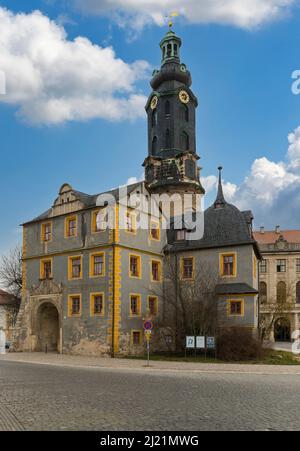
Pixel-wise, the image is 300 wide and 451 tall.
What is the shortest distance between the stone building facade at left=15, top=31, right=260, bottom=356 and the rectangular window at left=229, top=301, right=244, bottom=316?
0.07 meters

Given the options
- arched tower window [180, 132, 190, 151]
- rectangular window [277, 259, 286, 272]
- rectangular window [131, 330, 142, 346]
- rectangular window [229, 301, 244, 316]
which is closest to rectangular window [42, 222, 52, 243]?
rectangular window [131, 330, 142, 346]

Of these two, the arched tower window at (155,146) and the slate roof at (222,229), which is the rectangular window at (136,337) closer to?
the slate roof at (222,229)

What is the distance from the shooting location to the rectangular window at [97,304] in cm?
3331

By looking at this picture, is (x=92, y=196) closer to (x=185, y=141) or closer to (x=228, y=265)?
(x=228, y=265)

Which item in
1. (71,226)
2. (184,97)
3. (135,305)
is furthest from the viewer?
(184,97)

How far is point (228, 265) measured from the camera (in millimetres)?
35625

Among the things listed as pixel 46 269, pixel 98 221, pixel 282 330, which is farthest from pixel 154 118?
pixel 282 330

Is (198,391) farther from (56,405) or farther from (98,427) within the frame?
(98,427)

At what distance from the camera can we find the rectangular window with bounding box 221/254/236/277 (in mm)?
35344

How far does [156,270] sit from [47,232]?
28.5 ft

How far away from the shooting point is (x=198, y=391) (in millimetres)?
15438

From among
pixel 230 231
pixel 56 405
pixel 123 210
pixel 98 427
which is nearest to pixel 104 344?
pixel 123 210

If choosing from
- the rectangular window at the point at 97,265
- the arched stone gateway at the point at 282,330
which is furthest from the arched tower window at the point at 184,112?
the arched stone gateway at the point at 282,330
